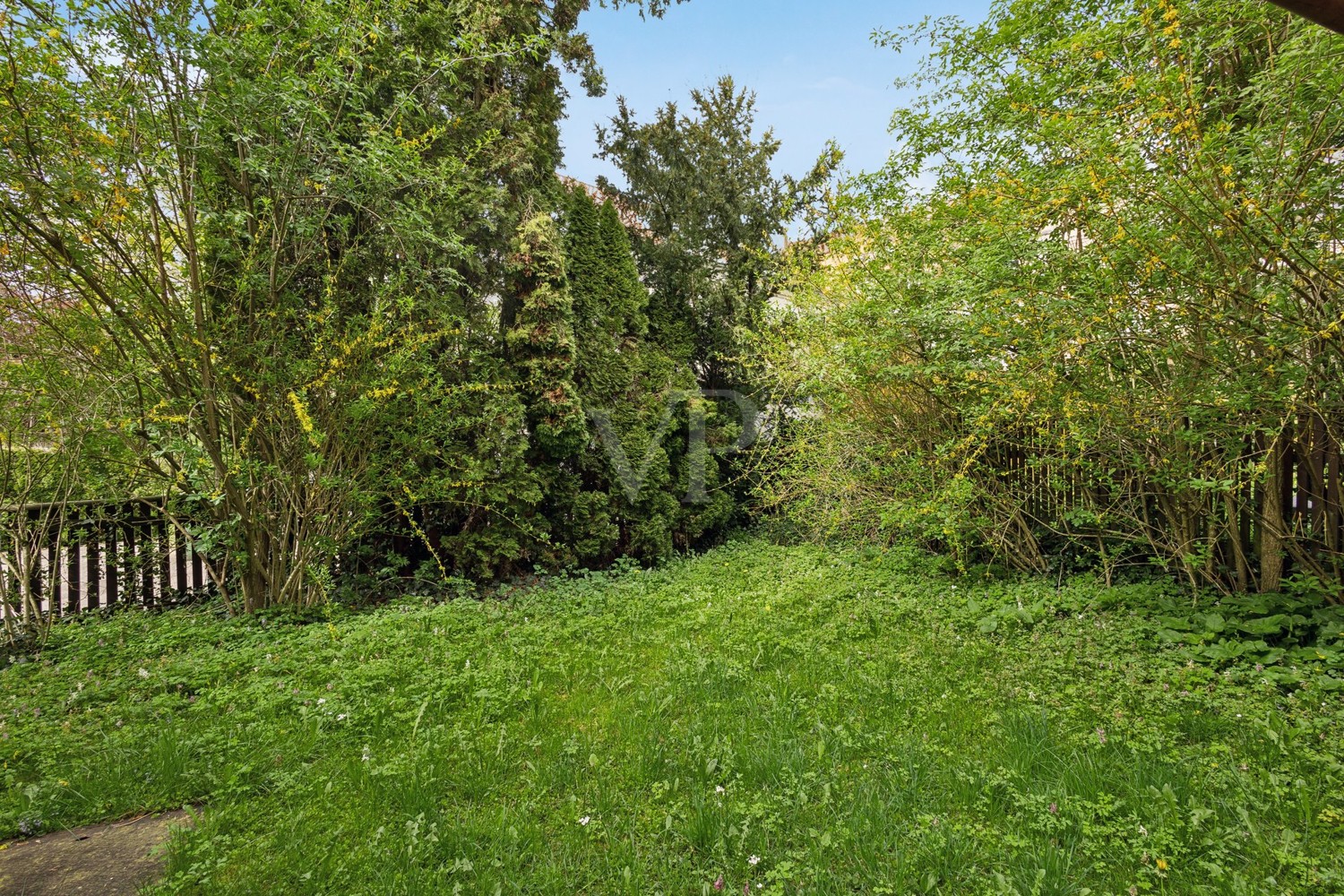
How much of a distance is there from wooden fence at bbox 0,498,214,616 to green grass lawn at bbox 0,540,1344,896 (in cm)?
95

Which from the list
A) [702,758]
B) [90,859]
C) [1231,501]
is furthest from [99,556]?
[1231,501]

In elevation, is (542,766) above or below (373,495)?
below

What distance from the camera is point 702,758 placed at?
230cm

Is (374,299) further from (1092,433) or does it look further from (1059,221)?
(1092,433)

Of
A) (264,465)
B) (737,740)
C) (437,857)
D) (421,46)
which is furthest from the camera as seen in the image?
(421,46)

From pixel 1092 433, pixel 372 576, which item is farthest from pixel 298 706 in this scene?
pixel 1092 433

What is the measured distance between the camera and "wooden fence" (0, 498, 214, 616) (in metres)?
4.16

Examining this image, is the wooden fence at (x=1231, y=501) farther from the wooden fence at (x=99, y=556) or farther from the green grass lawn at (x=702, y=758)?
the wooden fence at (x=99, y=556)

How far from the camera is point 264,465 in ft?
13.4

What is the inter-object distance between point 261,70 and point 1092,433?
554 cm

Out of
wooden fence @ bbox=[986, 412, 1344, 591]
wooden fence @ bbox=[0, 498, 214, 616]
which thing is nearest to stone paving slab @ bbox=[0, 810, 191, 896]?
wooden fence @ bbox=[0, 498, 214, 616]

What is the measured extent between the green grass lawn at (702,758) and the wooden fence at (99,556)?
0.95 meters

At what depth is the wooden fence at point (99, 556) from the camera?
13.6 feet

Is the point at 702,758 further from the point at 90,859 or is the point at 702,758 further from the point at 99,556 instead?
the point at 99,556
